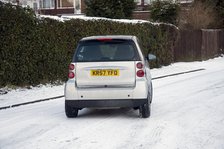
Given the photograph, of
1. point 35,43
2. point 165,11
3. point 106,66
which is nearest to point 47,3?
point 165,11

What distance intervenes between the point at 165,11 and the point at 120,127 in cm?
2662

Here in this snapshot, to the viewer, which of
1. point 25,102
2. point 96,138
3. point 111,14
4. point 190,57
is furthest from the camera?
point 190,57

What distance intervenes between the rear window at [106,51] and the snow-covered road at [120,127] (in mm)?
1340

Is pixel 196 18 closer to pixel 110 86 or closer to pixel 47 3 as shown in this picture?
pixel 47 3

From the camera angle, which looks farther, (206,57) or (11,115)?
(206,57)

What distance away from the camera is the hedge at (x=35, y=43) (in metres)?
14.6

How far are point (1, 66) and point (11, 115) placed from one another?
370cm

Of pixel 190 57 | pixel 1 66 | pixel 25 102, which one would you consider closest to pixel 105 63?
pixel 25 102

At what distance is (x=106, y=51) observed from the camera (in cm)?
1016

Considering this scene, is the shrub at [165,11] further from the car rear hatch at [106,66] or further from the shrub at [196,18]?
the car rear hatch at [106,66]

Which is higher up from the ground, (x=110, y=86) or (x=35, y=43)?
(x=35, y=43)

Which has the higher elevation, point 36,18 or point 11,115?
point 36,18

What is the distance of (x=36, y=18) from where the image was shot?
1591 cm

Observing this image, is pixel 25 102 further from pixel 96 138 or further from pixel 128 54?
pixel 96 138
